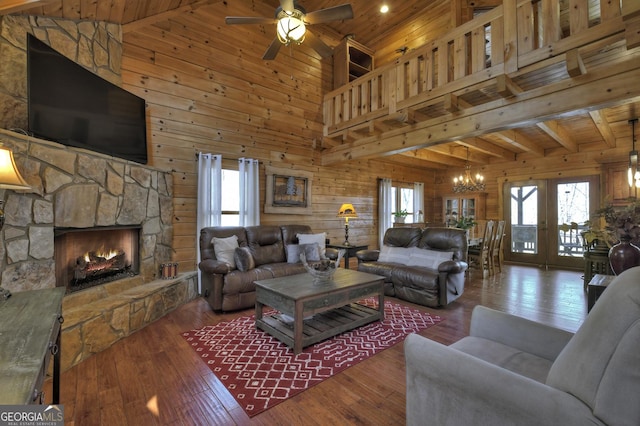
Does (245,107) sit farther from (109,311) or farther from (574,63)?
(574,63)

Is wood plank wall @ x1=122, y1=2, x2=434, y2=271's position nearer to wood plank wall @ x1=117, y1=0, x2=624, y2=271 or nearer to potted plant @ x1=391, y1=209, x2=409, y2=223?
wood plank wall @ x1=117, y1=0, x2=624, y2=271

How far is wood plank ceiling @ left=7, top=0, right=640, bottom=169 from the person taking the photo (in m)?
3.50

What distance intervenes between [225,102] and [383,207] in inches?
167

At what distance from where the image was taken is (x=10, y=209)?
2.23 metres

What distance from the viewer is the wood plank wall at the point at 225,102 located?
4.17m

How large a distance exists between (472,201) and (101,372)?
323 inches

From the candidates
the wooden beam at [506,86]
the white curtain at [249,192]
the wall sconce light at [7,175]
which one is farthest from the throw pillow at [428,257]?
the wall sconce light at [7,175]

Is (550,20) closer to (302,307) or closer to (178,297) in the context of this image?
(302,307)

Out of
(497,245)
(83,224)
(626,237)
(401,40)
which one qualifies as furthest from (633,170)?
(83,224)

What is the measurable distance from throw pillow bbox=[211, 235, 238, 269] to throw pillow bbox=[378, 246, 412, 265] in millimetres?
2189

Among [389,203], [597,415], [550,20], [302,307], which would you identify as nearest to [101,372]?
[302,307]

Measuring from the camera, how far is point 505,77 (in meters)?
3.15

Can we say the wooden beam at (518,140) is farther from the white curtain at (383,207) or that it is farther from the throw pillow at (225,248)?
the throw pillow at (225,248)

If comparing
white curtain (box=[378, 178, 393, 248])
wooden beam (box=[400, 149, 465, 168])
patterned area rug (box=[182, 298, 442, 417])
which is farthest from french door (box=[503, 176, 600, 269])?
patterned area rug (box=[182, 298, 442, 417])
